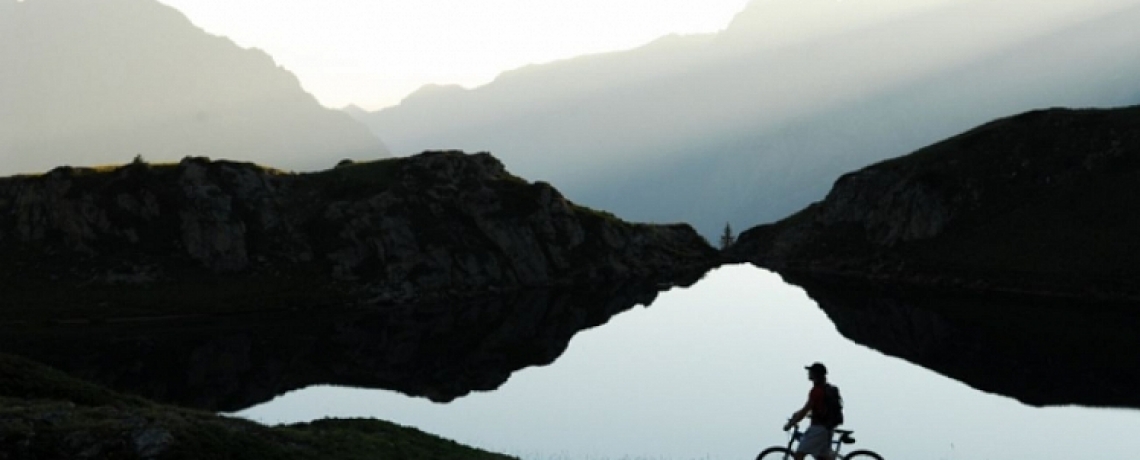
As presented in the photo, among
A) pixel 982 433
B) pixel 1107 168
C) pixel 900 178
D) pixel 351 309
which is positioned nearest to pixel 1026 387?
pixel 982 433

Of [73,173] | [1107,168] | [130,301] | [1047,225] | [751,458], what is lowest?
[751,458]

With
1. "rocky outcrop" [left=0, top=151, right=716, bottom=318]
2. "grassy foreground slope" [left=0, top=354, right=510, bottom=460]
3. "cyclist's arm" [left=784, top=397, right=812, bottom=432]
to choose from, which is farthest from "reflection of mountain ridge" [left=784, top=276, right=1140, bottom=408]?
"rocky outcrop" [left=0, top=151, right=716, bottom=318]

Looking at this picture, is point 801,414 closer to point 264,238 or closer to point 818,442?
point 818,442

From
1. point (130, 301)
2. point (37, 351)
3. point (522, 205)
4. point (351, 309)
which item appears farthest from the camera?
point (522, 205)

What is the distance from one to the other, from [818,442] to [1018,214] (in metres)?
167

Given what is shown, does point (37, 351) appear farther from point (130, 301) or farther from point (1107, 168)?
point (1107, 168)

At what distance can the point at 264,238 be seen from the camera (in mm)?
139875

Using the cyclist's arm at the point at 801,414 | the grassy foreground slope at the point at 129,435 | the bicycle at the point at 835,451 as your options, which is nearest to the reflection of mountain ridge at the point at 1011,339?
the bicycle at the point at 835,451

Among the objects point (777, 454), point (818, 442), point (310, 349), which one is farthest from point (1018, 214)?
point (818, 442)

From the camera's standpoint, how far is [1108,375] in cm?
6594

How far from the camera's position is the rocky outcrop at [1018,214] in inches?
Result: 5512

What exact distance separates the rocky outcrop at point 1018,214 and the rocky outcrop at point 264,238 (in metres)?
69.6

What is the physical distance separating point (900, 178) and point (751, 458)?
175 meters

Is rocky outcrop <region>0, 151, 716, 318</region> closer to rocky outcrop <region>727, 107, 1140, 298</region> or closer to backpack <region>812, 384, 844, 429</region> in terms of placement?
rocky outcrop <region>727, 107, 1140, 298</region>
